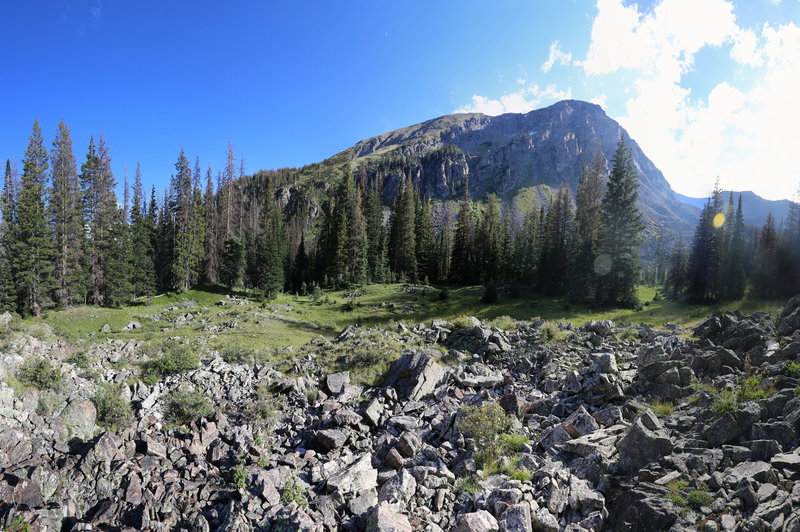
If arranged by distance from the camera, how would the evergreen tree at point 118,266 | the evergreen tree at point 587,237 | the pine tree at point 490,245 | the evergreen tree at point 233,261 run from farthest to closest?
the pine tree at point 490,245 < the evergreen tree at point 233,261 < the evergreen tree at point 587,237 < the evergreen tree at point 118,266

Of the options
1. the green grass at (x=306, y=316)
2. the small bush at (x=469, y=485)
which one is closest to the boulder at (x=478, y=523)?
the small bush at (x=469, y=485)

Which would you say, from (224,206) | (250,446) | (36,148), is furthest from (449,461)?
(224,206)

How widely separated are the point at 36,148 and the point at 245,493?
52.0 metres

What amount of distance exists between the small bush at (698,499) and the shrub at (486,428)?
410 centimetres

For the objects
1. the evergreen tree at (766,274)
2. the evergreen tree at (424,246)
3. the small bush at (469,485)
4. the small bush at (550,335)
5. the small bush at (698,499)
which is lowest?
the small bush at (469,485)

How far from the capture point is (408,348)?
21.9m

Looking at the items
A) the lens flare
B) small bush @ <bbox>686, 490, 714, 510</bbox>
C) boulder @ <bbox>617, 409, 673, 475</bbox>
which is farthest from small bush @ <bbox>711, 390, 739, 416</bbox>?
the lens flare

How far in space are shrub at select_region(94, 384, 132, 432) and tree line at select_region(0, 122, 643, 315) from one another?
110ft

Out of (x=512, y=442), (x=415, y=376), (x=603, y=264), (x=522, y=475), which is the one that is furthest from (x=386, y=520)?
(x=603, y=264)

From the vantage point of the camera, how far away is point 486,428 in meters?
10.1

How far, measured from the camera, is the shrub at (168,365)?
610 inches

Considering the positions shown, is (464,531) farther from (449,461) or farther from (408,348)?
(408,348)

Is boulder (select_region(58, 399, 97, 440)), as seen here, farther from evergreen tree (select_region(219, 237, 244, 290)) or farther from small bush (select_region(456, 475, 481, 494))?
evergreen tree (select_region(219, 237, 244, 290))

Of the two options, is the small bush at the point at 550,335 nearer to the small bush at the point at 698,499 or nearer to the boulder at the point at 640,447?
the boulder at the point at 640,447
